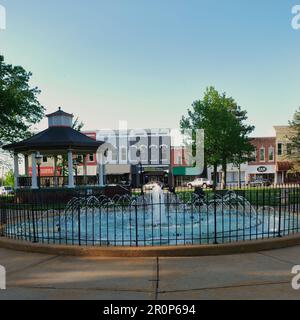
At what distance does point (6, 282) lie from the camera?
5.36 metres

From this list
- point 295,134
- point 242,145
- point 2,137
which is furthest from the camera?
point 295,134

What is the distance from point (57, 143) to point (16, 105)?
Result: 752 centimetres

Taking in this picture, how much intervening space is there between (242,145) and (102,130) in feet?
82.5

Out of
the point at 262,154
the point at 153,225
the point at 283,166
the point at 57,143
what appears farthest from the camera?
the point at 262,154

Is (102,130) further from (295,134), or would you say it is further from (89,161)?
(295,134)

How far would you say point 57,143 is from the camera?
23531 mm

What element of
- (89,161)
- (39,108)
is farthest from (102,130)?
(39,108)

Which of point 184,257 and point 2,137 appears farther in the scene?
point 2,137

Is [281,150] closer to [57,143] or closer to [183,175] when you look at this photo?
[183,175]

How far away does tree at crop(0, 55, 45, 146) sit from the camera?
28.0 metres

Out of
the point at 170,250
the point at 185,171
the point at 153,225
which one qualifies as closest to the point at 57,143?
the point at 153,225

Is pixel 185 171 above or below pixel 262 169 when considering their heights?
below

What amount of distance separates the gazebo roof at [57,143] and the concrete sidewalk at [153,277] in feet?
56.2
